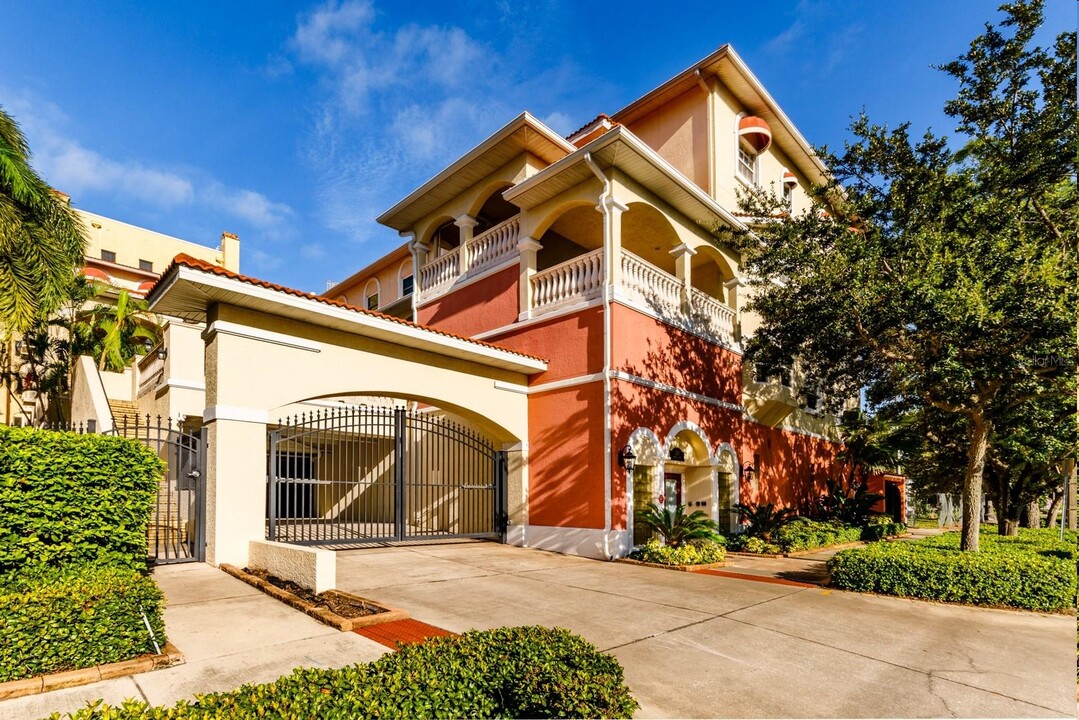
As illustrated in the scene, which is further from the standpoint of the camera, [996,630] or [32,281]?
[32,281]

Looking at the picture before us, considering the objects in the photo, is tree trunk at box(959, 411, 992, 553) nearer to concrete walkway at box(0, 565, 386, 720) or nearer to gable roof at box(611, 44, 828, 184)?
gable roof at box(611, 44, 828, 184)

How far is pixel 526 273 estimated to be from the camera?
15531 mm

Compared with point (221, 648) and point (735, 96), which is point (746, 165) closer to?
point (735, 96)

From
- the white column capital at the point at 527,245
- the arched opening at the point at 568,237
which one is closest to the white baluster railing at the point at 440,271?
the arched opening at the point at 568,237

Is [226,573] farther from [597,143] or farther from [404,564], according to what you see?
[597,143]

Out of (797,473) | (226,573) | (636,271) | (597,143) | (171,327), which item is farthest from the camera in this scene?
(797,473)

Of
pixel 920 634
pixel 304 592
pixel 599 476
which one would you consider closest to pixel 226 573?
pixel 304 592

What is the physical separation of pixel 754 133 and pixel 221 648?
19212 millimetres

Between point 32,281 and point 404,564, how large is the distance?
11179mm

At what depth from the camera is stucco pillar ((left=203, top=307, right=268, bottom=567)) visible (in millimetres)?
9508

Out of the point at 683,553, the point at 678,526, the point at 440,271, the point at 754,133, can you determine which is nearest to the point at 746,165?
the point at 754,133

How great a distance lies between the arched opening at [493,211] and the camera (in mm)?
18422

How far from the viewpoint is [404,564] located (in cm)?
1111

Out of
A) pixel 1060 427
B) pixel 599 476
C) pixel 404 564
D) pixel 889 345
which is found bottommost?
pixel 404 564
